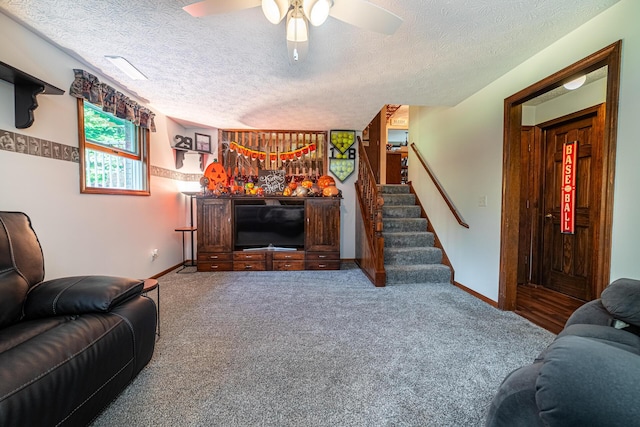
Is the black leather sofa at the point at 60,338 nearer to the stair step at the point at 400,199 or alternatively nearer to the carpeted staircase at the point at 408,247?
the carpeted staircase at the point at 408,247

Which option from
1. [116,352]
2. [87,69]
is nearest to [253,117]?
[87,69]

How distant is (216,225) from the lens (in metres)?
4.14

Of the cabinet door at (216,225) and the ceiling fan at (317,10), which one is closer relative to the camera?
the ceiling fan at (317,10)

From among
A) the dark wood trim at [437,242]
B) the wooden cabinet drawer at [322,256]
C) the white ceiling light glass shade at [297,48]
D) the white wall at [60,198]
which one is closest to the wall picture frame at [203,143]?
the white wall at [60,198]

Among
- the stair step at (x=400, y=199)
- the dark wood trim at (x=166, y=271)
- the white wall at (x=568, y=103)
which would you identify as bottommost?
the dark wood trim at (x=166, y=271)

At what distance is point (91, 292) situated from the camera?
1394 millimetres

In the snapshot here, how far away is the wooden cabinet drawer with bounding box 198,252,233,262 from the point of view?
4.12 meters

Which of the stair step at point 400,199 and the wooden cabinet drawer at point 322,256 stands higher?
the stair step at point 400,199

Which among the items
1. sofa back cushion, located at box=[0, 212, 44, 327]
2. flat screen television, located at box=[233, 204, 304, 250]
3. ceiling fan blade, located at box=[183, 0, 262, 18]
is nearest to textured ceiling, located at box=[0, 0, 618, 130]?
ceiling fan blade, located at box=[183, 0, 262, 18]

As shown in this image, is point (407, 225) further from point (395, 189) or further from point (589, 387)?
point (589, 387)

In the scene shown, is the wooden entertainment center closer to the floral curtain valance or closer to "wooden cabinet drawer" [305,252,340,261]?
"wooden cabinet drawer" [305,252,340,261]

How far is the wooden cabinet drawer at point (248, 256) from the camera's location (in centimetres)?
417

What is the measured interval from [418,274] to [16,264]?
12.4 feet

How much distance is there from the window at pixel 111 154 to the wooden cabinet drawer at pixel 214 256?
1.26 m
